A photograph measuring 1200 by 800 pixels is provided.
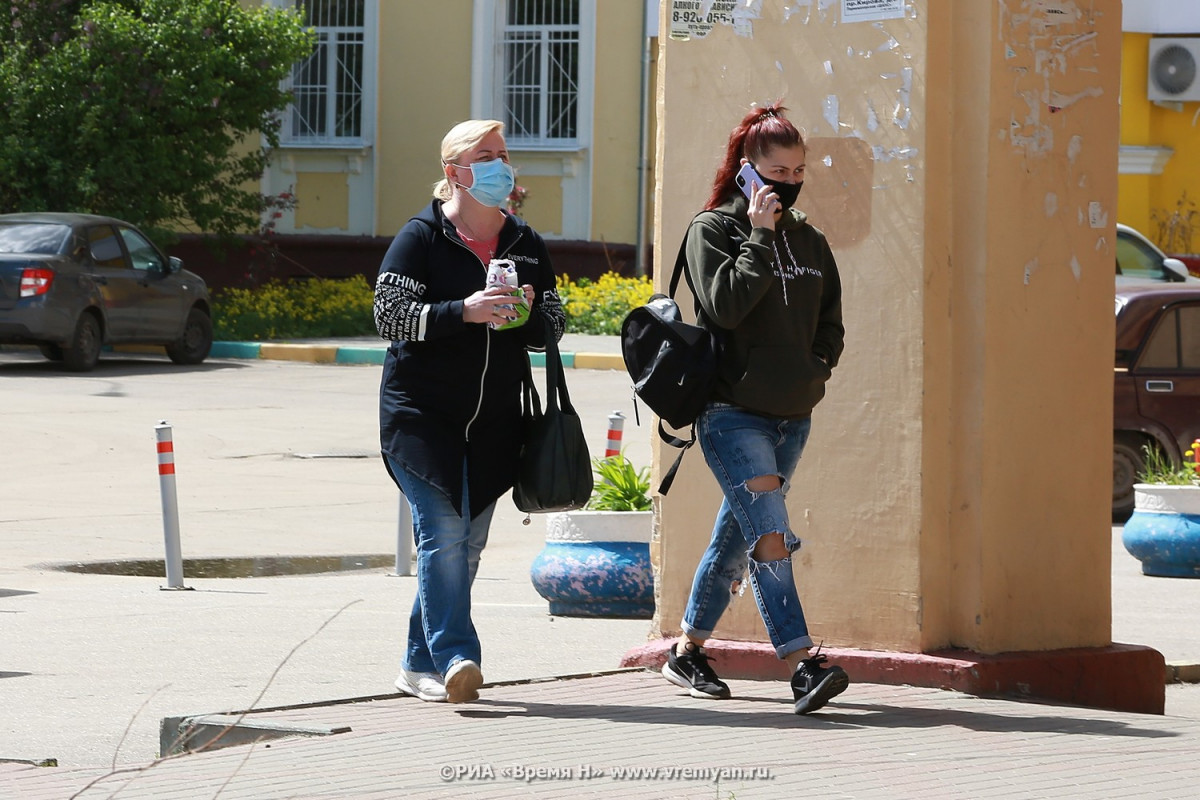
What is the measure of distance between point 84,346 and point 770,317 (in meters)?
15.4

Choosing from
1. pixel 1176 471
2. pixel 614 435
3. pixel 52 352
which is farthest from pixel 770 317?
pixel 52 352

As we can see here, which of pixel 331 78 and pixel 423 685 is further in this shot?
pixel 331 78

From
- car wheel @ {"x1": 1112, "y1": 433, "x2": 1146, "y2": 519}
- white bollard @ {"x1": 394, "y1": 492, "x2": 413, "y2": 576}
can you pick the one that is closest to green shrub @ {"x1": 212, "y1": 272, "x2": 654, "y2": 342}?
car wheel @ {"x1": 1112, "y1": 433, "x2": 1146, "y2": 519}

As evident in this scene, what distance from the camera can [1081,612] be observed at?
6898 millimetres

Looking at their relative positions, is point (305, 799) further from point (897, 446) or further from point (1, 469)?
point (1, 469)

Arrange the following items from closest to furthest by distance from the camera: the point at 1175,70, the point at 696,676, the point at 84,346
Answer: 1. the point at 696,676
2. the point at 84,346
3. the point at 1175,70

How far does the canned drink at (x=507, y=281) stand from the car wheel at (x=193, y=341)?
16294 mm

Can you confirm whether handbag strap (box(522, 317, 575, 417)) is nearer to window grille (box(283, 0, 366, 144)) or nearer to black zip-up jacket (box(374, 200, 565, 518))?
black zip-up jacket (box(374, 200, 565, 518))

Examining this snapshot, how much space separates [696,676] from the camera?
6.20 meters

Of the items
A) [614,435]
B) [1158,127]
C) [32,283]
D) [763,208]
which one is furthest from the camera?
[1158,127]

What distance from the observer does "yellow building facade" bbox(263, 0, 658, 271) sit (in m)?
26.8

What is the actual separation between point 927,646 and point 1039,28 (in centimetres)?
217

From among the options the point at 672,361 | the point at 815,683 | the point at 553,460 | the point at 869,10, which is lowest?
the point at 815,683

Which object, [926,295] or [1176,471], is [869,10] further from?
[1176,471]
